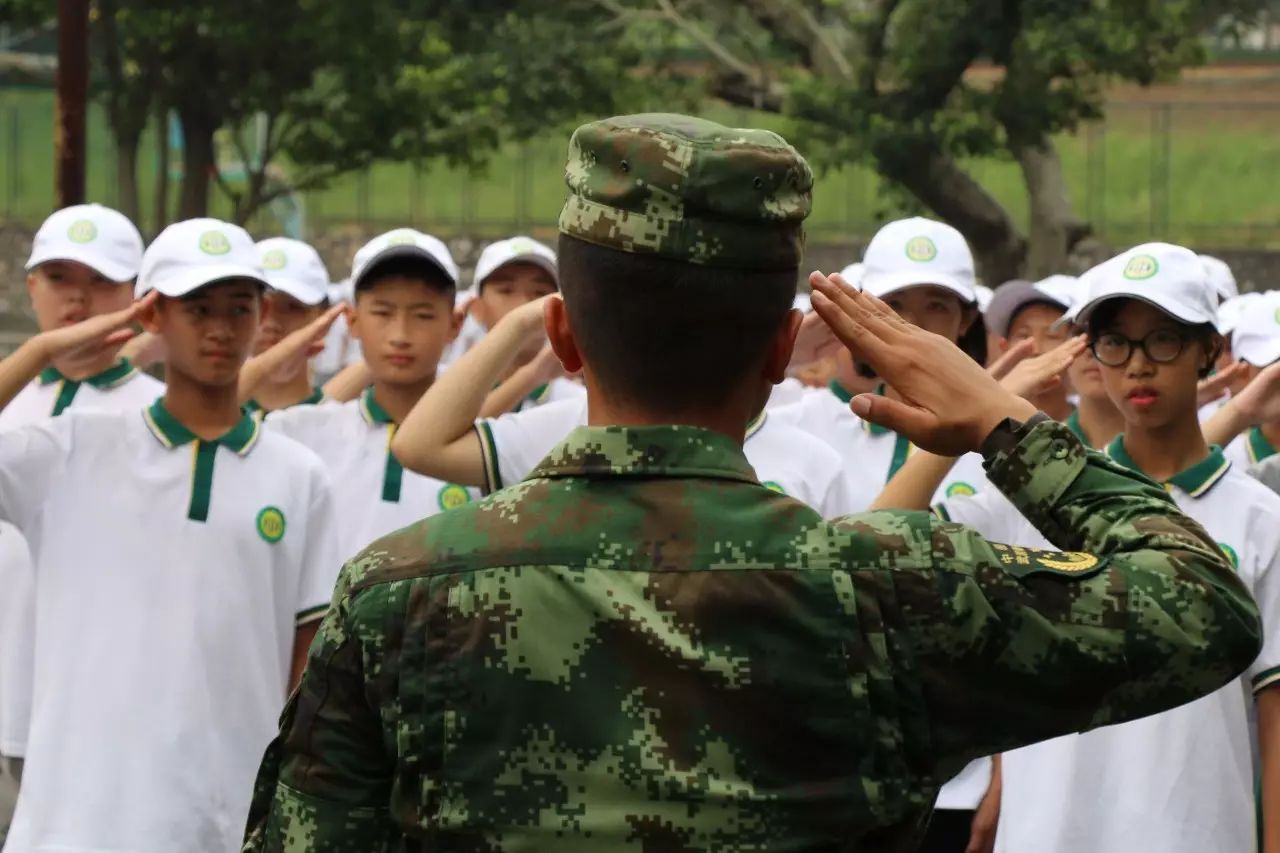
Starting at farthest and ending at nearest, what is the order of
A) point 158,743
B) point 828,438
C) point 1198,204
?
point 1198,204
point 828,438
point 158,743

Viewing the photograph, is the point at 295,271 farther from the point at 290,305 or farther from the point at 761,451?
the point at 761,451

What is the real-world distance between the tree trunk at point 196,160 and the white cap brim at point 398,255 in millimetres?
14587

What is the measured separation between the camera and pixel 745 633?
2465 mm

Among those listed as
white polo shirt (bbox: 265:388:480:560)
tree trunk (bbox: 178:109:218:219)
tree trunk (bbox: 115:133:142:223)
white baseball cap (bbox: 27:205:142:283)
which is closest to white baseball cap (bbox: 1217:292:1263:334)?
white polo shirt (bbox: 265:388:480:560)

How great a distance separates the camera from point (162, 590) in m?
5.64

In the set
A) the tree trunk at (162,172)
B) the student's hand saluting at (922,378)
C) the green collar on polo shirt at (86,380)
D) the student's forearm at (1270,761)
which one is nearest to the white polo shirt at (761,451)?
the student's forearm at (1270,761)

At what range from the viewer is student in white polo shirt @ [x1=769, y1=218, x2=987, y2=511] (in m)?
6.50

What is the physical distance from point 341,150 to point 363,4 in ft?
6.43

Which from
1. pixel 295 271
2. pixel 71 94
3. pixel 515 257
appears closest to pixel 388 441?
pixel 515 257

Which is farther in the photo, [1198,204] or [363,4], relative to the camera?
[1198,204]

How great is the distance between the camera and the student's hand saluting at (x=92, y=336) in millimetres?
5758

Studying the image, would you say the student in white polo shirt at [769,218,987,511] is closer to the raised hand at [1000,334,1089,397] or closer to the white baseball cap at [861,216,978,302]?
the white baseball cap at [861,216,978,302]

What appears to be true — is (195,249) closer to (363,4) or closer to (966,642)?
(966,642)

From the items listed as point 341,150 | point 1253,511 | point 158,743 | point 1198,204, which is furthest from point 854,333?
point 1198,204
